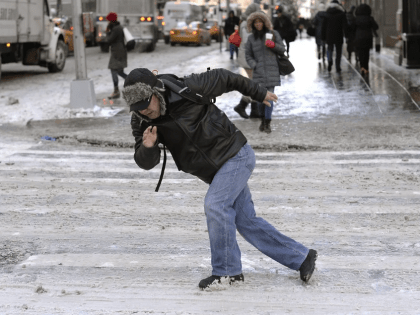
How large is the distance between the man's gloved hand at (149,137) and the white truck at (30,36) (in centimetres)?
1782

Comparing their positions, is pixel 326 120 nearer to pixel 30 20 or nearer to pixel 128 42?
pixel 128 42

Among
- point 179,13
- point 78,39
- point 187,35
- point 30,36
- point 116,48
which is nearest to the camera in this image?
point 78,39

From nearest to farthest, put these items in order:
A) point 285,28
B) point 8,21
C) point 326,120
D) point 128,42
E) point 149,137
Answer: point 149,137
point 326,120
point 128,42
point 8,21
point 285,28

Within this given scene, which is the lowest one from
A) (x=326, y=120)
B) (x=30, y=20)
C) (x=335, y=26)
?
(x=326, y=120)

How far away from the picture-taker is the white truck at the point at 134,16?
3195 centimetres

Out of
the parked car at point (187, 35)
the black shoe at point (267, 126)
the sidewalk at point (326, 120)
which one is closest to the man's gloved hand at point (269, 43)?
the black shoe at point (267, 126)

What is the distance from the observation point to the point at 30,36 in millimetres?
22906

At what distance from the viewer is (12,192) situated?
7973 millimetres

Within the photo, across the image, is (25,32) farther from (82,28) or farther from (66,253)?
(66,253)

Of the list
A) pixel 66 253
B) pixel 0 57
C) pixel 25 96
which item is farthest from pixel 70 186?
pixel 0 57

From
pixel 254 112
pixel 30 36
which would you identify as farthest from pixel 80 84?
pixel 30 36

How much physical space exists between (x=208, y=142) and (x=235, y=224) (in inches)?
25.4

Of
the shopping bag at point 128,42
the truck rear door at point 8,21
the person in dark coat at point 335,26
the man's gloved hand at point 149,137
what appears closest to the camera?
the man's gloved hand at point 149,137

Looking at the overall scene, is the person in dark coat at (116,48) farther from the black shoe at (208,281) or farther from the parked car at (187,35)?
the parked car at (187,35)
